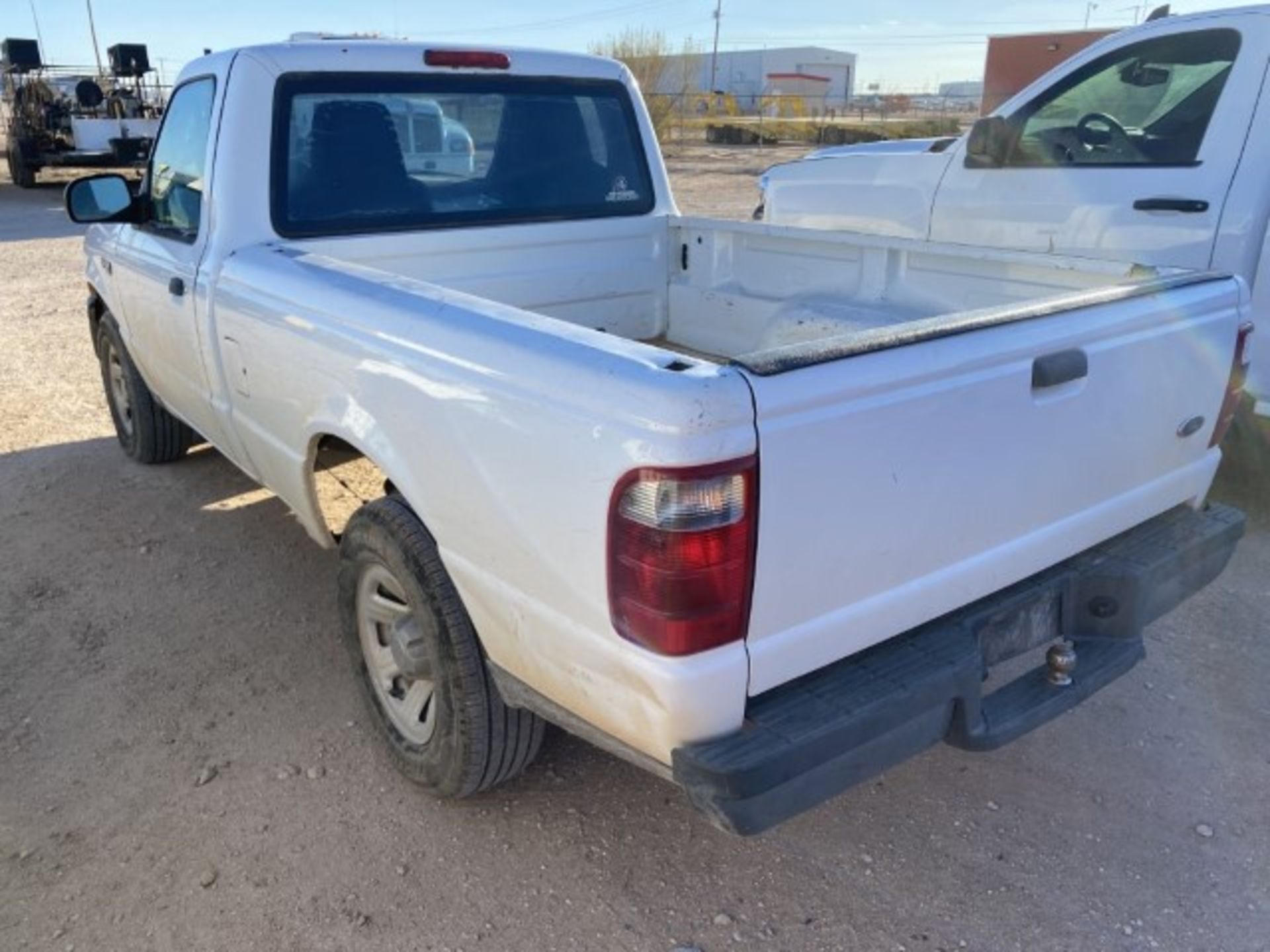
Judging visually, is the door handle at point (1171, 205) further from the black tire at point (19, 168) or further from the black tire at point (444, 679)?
the black tire at point (19, 168)

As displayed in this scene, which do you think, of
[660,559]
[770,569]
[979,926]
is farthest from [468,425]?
[979,926]

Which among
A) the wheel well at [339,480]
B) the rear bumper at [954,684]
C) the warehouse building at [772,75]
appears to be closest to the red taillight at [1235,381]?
the rear bumper at [954,684]

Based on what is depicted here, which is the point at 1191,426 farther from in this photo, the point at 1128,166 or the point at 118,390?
the point at 118,390

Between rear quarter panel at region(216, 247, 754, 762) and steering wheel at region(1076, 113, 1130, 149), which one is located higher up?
steering wheel at region(1076, 113, 1130, 149)

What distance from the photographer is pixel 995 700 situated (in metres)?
2.49

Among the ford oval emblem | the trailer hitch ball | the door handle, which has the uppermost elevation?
the door handle

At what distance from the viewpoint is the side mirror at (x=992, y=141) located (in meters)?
5.25

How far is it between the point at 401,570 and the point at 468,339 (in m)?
0.72

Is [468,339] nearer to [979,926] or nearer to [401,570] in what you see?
[401,570]

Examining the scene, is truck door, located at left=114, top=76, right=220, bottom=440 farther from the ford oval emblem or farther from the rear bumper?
the ford oval emblem

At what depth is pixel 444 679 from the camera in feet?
8.68

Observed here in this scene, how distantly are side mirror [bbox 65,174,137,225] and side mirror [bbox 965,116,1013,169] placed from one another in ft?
12.9

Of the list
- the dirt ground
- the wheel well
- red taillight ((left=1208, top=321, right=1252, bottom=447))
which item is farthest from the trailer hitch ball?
the wheel well

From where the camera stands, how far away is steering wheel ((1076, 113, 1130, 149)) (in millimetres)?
5082
